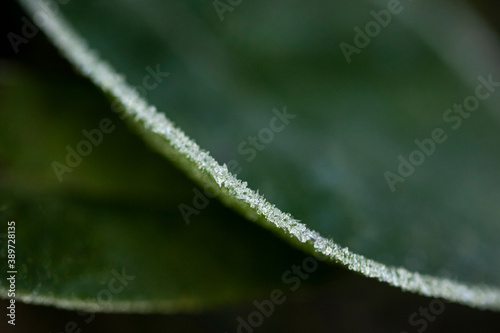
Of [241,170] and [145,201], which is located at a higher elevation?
[241,170]

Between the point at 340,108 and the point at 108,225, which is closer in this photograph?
the point at 108,225

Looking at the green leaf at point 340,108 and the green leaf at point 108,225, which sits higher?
the green leaf at point 340,108

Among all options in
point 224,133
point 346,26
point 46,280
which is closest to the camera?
point 46,280

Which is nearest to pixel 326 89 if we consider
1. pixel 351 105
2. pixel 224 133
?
pixel 351 105

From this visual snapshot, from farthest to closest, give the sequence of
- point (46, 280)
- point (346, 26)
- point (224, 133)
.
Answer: point (346, 26), point (224, 133), point (46, 280)

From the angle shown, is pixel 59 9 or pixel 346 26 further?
pixel 346 26

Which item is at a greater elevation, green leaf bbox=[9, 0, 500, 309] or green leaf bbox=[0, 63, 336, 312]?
green leaf bbox=[9, 0, 500, 309]

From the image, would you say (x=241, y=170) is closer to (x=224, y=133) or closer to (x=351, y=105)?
(x=224, y=133)

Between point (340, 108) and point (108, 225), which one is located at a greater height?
point (340, 108)
